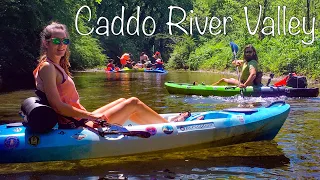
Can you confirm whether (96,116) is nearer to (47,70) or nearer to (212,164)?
(47,70)

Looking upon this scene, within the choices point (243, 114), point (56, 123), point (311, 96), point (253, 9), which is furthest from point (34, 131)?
point (253, 9)

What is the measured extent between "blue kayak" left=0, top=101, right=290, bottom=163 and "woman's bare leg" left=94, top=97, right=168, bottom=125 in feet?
0.70

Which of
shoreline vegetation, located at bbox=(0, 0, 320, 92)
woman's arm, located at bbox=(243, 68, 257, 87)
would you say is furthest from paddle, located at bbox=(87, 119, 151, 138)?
shoreline vegetation, located at bbox=(0, 0, 320, 92)

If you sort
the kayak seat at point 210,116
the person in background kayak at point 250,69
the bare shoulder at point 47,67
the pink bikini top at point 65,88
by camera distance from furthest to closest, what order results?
the person in background kayak at point 250,69 → the kayak seat at point 210,116 → the pink bikini top at point 65,88 → the bare shoulder at point 47,67

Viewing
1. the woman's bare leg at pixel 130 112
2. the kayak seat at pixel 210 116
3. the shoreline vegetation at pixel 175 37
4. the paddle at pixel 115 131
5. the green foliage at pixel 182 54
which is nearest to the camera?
the paddle at pixel 115 131

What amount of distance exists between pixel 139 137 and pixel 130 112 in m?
0.39

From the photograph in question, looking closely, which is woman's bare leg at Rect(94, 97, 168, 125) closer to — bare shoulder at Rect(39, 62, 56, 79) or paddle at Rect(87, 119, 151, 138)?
paddle at Rect(87, 119, 151, 138)

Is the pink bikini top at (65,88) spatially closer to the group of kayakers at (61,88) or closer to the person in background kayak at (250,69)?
the group of kayakers at (61,88)

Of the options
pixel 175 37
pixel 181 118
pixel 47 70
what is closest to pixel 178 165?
pixel 181 118

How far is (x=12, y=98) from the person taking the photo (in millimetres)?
11812

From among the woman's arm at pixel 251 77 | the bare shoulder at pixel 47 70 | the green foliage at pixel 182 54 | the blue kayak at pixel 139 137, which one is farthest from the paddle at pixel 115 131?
the green foliage at pixel 182 54

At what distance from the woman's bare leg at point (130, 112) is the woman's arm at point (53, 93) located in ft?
1.56

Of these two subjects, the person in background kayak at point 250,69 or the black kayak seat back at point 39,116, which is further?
the person in background kayak at point 250,69

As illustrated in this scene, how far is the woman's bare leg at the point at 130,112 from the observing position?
533 centimetres
